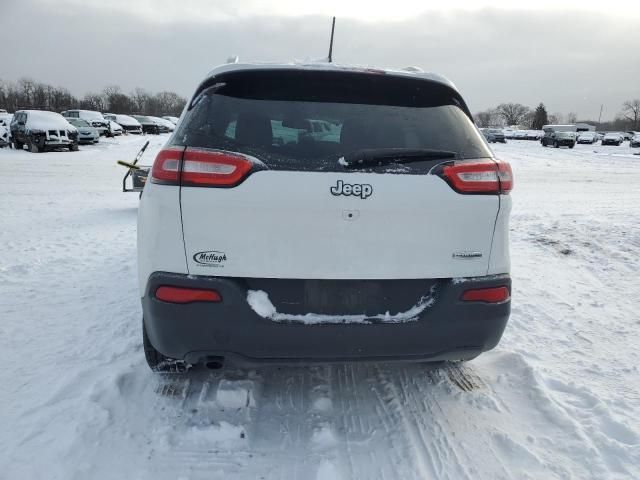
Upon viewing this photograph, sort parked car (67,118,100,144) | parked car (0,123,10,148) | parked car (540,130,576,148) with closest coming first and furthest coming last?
parked car (0,123,10,148) → parked car (67,118,100,144) → parked car (540,130,576,148)

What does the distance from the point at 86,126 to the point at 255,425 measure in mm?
26958

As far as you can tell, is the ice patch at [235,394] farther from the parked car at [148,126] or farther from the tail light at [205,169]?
the parked car at [148,126]

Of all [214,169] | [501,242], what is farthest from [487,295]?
[214,169]

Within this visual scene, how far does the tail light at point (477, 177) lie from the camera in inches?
92.4

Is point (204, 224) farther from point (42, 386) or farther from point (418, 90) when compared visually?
point (42, 386)

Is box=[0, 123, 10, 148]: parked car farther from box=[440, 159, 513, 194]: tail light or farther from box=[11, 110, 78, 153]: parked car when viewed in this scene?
box=[440, 159, 513, 194]: tail light

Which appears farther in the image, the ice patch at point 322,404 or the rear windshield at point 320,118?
the ice patch at point 322,404

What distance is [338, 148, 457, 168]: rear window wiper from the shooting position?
2291 millimetres

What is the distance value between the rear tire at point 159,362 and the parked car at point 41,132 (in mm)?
20999

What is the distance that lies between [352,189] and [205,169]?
69 centimetres


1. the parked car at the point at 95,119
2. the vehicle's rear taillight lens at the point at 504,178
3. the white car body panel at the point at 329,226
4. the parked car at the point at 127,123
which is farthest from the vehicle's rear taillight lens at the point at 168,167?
the parked car at the point at 127,123

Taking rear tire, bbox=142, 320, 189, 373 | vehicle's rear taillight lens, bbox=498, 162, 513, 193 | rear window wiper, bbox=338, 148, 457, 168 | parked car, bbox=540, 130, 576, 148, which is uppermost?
parked car, bbox=540, 130, 576, 148

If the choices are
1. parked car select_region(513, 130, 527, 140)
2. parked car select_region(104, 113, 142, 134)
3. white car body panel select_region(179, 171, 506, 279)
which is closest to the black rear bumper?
white car body panel select_region(179, 171, 506, 279)

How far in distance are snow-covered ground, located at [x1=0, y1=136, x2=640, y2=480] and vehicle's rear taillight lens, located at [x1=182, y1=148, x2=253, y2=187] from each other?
1.32 metres
